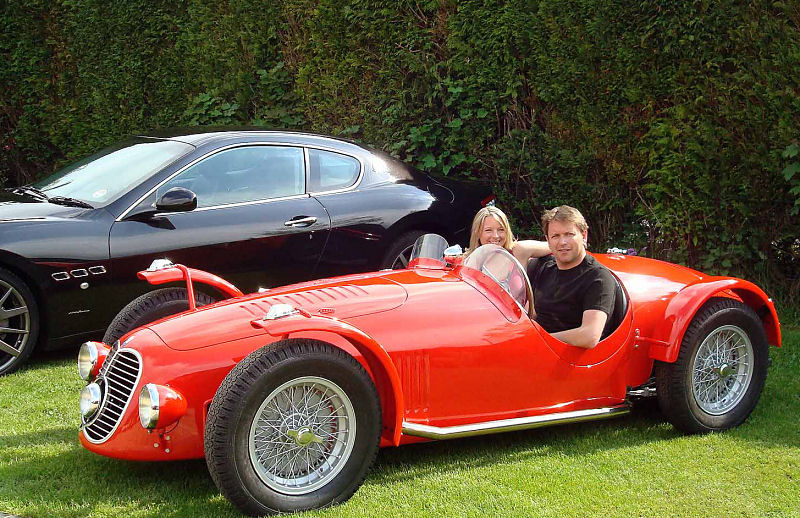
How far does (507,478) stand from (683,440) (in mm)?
1164

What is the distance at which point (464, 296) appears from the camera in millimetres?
4551

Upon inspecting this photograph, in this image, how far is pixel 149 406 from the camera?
147 inches

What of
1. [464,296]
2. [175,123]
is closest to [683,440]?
[464,296]

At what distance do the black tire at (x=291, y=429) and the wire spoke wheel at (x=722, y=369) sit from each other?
204cm

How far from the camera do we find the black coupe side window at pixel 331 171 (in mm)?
6812

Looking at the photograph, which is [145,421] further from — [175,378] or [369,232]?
[369,232]

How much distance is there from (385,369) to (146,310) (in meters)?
1.67

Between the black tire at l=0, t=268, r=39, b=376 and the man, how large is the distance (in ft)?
11.1

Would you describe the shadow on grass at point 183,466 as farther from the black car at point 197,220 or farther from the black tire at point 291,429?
the black car at point 197,220

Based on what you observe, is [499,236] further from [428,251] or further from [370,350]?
[370,350]

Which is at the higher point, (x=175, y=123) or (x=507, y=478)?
(x=175, y=123)

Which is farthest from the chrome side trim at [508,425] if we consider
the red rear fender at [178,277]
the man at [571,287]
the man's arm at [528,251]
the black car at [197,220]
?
the black car at [197,220]

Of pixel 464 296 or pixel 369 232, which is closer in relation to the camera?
pixel 464 296

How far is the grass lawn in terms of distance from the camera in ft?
13.0
